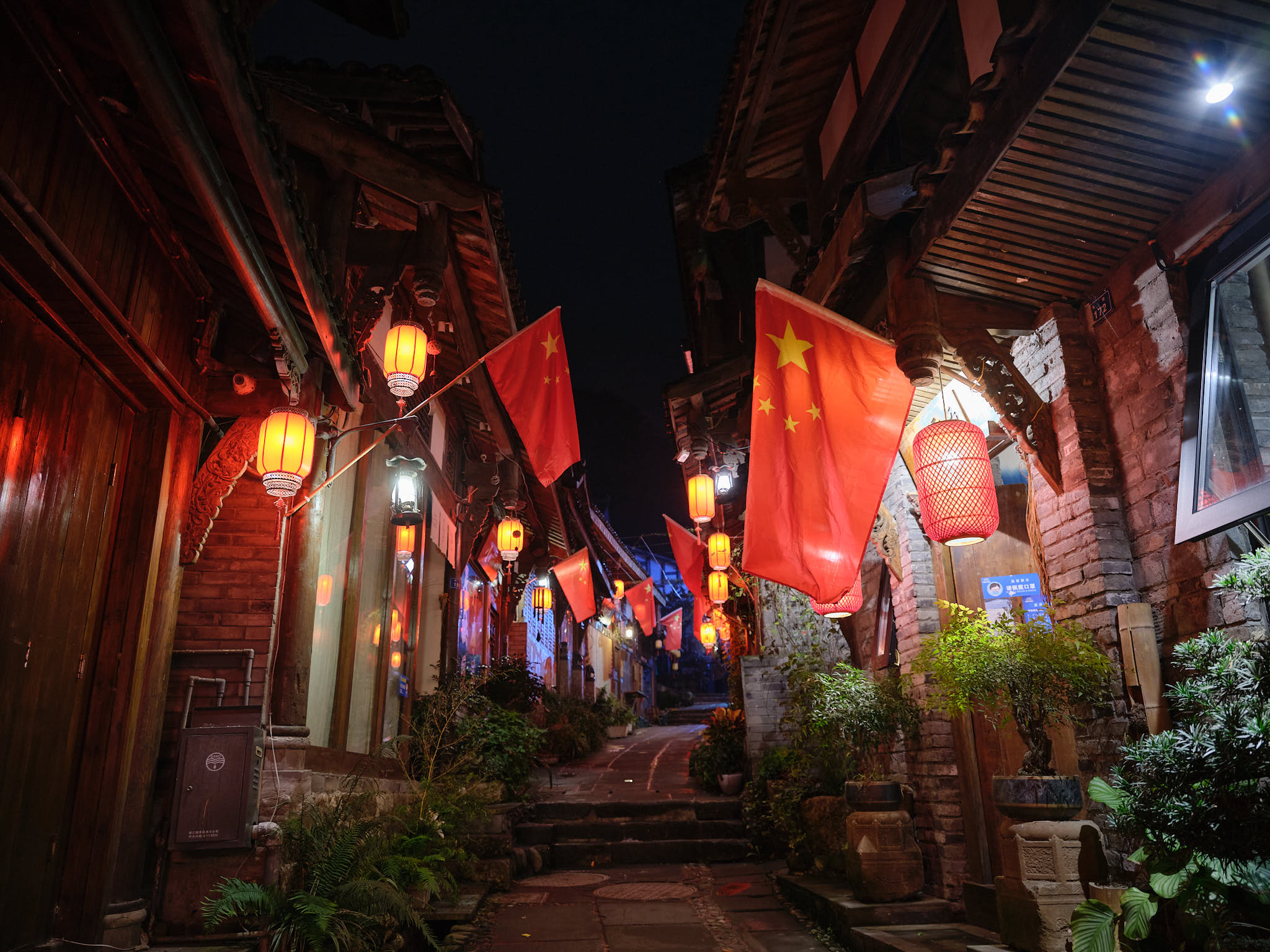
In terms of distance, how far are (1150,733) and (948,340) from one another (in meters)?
3.01

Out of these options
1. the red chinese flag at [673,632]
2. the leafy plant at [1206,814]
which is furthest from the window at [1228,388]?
the red chinese flag at [673,632]

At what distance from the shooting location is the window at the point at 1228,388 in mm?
4441

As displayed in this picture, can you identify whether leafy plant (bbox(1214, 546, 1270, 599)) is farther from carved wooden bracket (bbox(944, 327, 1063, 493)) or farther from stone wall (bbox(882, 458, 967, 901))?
stone wall (bbox(882, 458, 967, 901))

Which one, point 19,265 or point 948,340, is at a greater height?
point 948,340

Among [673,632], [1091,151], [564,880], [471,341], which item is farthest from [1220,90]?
[673,632]

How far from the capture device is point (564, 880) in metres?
10.1

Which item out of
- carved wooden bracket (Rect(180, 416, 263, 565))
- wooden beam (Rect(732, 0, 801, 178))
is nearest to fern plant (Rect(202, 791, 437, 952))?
carved wooden bracket (Rect(180, 416, 263, 565))

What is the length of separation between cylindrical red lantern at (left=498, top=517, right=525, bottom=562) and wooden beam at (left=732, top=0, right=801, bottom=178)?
791 centimetres

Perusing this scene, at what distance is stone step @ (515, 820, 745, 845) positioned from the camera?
1147 cm

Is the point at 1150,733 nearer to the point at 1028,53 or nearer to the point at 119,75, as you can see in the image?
the point at 1028,53

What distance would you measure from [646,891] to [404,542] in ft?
17.3

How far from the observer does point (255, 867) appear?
17.7 ft

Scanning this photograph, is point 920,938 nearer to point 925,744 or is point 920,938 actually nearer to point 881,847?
point 881,847

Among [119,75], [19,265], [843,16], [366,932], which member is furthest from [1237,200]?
[366,932]
